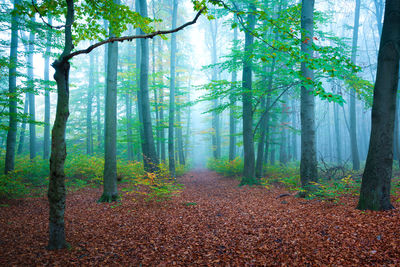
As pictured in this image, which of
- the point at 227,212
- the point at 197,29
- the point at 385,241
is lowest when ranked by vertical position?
the point at 227,212

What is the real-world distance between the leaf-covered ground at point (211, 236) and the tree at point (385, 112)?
0.59m

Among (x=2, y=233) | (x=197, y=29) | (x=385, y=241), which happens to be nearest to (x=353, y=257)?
(x=385, y=241)

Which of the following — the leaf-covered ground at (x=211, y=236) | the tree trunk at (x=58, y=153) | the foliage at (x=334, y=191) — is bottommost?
the leaf-covered ground at (x=211, y=236)

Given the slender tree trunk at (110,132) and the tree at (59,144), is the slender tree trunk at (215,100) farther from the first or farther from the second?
the tree at (59,144)

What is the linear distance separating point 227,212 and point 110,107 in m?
5.19

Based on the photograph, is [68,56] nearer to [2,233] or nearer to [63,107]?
[63,107]

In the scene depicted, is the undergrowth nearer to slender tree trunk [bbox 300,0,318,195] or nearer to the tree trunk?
the tree trunk

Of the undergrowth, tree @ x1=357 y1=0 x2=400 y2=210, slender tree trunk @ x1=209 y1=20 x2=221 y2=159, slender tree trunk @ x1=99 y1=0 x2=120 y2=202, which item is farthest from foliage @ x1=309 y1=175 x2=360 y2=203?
slender tree trunk @ x1=209 y1=20 x2=221 y2=159

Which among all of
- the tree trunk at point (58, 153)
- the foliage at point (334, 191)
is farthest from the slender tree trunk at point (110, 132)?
the foliage at point (334, 191)

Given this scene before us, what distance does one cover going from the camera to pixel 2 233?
14.8ft

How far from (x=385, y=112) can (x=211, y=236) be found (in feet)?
15.4

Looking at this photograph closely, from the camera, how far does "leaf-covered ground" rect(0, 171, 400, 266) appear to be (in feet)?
10.9

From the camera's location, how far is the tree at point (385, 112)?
4465 mm

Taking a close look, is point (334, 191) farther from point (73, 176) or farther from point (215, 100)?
point (215, 100)
